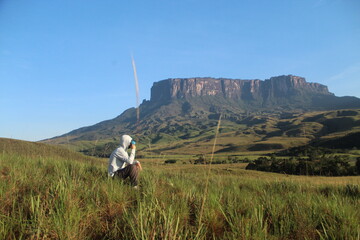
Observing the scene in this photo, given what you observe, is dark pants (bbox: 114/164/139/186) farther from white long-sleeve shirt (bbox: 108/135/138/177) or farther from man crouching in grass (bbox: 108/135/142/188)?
white long-sleeve shirt (bbox: 108/135/138/177)

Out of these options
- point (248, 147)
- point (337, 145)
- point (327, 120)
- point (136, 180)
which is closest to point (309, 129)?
point (327, 120)

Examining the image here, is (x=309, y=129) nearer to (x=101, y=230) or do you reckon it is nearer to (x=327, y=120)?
(x=327, y=120)

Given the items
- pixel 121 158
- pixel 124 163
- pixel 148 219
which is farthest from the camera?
pixel 124 163

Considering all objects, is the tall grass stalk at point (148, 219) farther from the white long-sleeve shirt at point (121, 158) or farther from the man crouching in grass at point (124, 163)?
the white long-sleeve shirt at point (121, 158)

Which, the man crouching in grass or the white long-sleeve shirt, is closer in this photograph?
the man crouching in grass

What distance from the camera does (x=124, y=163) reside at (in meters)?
6.69

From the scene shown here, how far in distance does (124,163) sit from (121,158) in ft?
0.95

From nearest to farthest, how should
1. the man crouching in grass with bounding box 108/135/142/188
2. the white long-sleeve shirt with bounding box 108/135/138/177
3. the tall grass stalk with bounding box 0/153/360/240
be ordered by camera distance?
the tall grass stalk with bounding box 0/153/360/240 < the man crouching in grass with bounding box 108/135/142/188 < the white long-sleeve shirt with bounding box 108/135/138/177

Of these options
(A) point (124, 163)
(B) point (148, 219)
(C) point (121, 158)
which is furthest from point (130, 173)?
(B) point (148, 219)

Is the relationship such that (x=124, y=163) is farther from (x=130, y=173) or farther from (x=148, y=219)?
(x=148, y=219)

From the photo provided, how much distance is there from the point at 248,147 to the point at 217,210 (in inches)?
5370

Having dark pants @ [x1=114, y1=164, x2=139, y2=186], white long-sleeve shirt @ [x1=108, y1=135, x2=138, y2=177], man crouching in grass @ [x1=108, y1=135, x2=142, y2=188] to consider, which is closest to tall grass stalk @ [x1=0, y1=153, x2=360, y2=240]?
dark pants @ [x1=114, y1=164, x2=139, y2=186]

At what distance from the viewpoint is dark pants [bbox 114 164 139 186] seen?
18.7 ft

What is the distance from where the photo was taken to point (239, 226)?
8.40 ft
